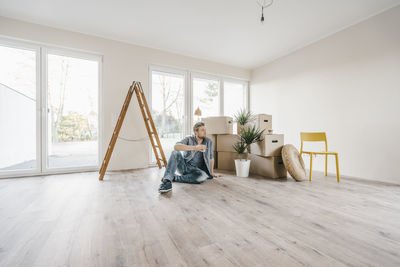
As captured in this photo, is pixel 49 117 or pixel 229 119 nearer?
pixel 49 117

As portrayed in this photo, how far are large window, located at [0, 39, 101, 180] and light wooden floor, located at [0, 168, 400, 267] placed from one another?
2.64 feet

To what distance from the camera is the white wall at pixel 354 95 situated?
8.43 ft

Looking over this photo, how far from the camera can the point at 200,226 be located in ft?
4.41

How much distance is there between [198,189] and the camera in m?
2.25

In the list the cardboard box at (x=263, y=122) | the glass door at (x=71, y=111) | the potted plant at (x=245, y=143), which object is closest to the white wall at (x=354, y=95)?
the cardboard box at (x=263, y=122)

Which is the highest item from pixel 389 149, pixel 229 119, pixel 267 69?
pixel 267 69

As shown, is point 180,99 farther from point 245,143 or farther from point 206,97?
point 245,143

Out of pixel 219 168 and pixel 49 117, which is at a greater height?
pixel 49 117

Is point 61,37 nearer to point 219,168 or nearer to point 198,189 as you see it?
point 198,189

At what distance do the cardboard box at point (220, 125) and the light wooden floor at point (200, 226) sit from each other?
4.34ft

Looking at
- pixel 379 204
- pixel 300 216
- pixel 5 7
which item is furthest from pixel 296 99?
pixel 5 7

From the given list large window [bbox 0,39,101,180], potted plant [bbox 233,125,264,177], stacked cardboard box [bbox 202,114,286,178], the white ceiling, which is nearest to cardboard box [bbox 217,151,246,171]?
stacked cardboard box [bbox 202,114,286,178]

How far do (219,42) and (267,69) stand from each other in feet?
5.47

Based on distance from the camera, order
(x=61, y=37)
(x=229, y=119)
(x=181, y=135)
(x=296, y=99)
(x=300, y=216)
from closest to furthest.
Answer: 1. (x=300, y=216)
2. (x=61, y=37)
3. (x=229, y=119)
4. (x=296, y=99)
5. (x=181, y=135)
